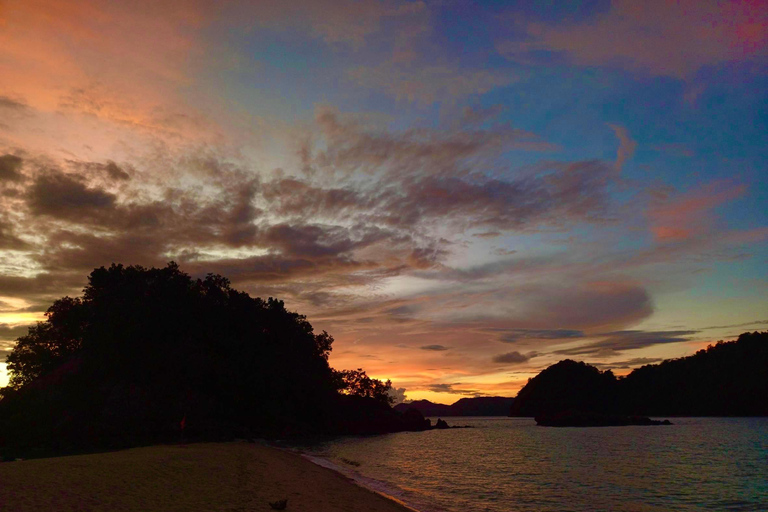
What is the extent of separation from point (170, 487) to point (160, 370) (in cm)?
5701

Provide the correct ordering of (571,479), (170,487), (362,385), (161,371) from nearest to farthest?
(170,487) < (571,479) < (161,371) < (362,385)

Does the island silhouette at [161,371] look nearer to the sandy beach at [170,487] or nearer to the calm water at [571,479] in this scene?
the sandy beach at [170,487]

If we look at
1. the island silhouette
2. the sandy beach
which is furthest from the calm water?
the island silhouette

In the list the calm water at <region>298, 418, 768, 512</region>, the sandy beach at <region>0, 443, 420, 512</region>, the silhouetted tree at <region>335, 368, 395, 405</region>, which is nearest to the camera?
the sandy beach at <region>0, 443, 420, 512</region>

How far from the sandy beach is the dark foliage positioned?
19.9 meters

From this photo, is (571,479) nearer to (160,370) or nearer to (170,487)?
(170,487)

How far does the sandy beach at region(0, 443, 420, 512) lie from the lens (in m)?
18.4

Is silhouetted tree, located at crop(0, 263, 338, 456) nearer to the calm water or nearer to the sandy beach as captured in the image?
the sandy beach

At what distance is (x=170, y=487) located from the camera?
2298cm

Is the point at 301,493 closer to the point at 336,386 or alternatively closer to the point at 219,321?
the point at 219,321

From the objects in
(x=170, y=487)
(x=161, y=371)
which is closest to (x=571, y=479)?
(x=170, y=487)

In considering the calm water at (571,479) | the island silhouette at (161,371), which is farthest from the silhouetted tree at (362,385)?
the calm water at (571,479)

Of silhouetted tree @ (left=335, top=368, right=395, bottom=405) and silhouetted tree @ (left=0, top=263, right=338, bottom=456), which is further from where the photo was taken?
silhouetted tree @ (left=335, top=368, right=395, bottom=405)

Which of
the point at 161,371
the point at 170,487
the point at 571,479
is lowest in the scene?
the point at 571,479
